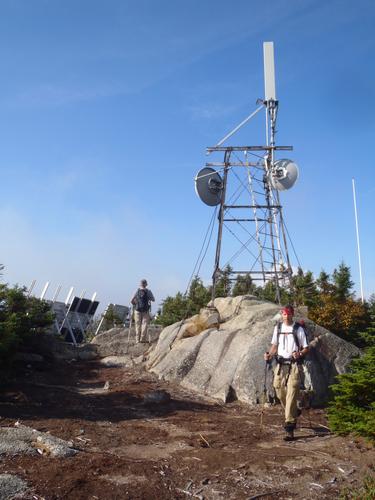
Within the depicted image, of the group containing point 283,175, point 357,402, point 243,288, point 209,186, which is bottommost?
point 357,402

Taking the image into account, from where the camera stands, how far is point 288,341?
26.7 ft

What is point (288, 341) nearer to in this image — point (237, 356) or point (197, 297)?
point (237, 356)

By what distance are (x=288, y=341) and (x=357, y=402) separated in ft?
4.67

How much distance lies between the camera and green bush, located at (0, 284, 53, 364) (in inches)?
402

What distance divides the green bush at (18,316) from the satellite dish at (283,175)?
7.58 m

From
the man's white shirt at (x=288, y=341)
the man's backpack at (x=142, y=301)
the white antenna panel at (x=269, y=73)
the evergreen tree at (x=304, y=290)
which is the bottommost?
the man's white shirt at (x=288, y=341)

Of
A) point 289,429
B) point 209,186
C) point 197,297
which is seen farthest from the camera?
point 197,297

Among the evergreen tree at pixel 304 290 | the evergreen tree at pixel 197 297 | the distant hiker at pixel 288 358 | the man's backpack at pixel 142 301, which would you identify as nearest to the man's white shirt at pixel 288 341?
the distant hiker at pixel 288 358

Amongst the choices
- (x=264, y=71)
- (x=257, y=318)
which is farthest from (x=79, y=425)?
(x=264, y=71)

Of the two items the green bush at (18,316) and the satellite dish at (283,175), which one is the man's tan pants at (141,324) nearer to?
the green bush at (18,316)

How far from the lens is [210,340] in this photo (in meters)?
12.4

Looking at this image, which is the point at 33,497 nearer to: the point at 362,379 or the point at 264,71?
the point at 362,379

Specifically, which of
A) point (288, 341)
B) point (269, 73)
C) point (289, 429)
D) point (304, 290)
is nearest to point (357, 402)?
point (289, 429)

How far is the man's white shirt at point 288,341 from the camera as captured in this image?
8.03m
